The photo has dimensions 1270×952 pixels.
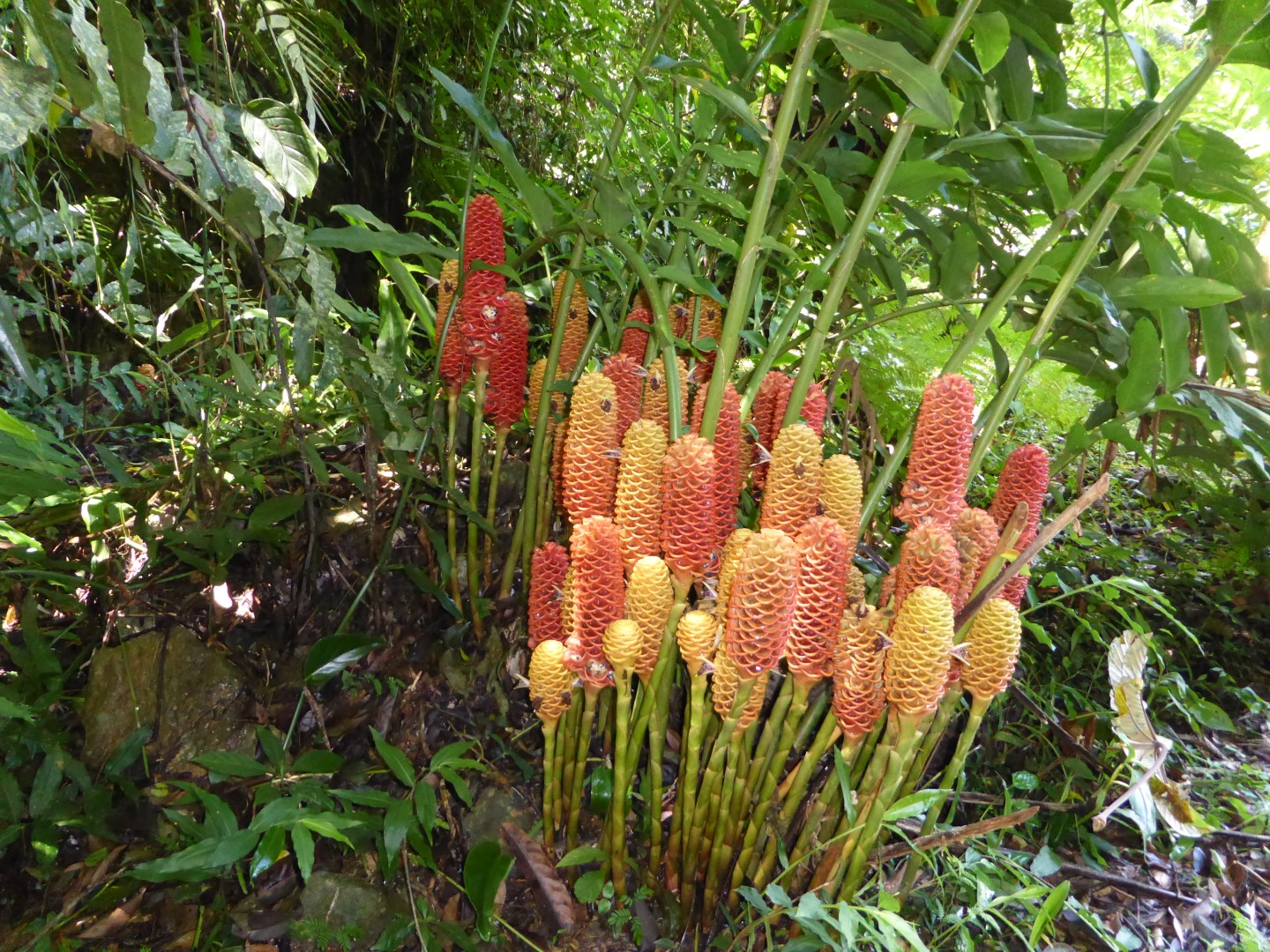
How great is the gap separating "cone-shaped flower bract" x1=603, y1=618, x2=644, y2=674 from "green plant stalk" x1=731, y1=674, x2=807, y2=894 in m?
0.23

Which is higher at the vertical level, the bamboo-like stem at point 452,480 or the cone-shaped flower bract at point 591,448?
the cone-shaped flower bract at point 591,448

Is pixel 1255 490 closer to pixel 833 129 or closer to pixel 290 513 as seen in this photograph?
pixel 833 129

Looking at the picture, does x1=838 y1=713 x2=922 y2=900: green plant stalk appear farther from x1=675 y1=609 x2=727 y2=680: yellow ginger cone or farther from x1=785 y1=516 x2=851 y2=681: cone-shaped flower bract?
x1=675 y1=609 x2=727 y2=680: yellow ginger cone

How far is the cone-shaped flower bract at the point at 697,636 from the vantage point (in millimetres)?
998

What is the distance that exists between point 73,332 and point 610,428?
2.19 meters

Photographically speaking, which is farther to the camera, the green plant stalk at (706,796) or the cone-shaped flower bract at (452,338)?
the cone-shaped flower bract at (452,338)

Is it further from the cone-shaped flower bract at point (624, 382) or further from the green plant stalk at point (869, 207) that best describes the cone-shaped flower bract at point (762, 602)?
the cone-shaped flower bract at point (624, 382)

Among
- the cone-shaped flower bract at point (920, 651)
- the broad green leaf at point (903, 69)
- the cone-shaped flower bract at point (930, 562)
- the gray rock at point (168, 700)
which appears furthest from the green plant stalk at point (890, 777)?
the gray rock at point (168, 700)

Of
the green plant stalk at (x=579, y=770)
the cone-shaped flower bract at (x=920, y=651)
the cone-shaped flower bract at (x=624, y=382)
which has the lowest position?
the green plant stalk at (x=579, y=770)

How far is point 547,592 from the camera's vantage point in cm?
118

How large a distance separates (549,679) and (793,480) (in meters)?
0.46

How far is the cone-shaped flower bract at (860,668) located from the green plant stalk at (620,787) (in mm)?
302

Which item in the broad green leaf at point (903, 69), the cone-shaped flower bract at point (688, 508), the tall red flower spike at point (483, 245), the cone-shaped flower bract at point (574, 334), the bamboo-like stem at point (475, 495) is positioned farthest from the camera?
the cone-shaped flower bract at point (574, 334)

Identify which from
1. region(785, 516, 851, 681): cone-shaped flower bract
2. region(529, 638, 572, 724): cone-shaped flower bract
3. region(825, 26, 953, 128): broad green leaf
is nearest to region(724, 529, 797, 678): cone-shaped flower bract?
region(785, 516, 851, 681): cone-shaped flower bract
